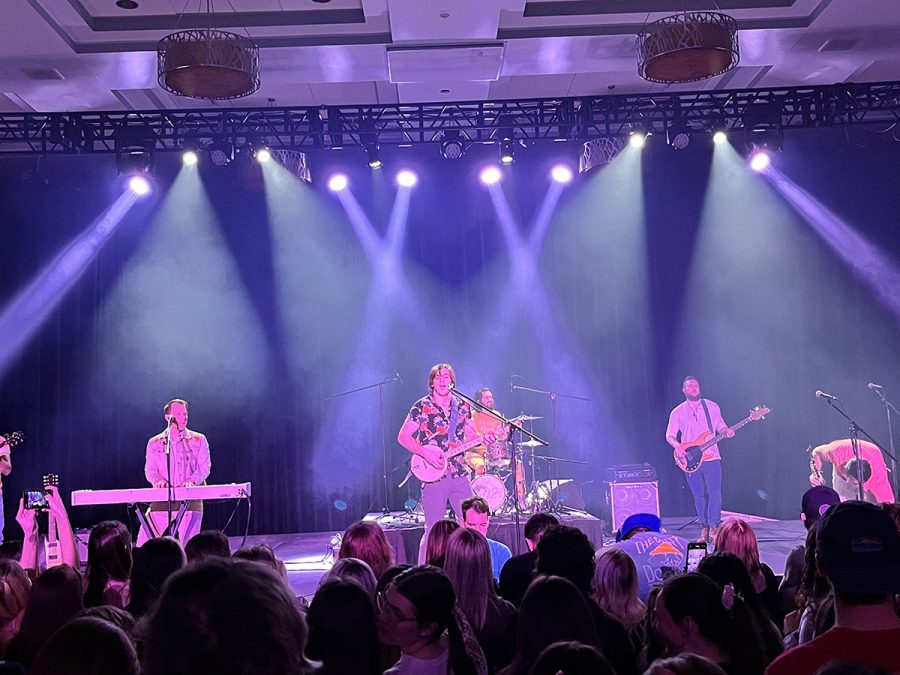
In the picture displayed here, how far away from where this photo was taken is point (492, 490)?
382 inches

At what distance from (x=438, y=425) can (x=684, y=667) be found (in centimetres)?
673

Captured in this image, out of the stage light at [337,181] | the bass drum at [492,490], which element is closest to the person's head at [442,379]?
the bass drum at [492,490]

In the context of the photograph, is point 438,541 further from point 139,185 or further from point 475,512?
point 139,185

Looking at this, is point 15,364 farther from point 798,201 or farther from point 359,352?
point 798,201

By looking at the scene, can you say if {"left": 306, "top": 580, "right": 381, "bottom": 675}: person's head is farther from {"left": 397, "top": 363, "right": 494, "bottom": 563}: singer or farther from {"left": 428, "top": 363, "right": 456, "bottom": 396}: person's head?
{"left": 428, "top": 363, "right": 456, "bottom": 396}: person's head

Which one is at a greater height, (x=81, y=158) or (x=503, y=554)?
(x=81, y=158)

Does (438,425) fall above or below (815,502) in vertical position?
above

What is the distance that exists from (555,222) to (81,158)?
672 centimetres

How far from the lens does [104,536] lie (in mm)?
4020

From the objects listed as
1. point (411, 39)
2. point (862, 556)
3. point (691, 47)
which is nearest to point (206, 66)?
point (411, 39)

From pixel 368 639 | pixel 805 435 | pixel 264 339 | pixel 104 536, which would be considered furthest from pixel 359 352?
pixel 368 639

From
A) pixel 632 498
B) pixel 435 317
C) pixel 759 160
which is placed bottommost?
pixel 632 498

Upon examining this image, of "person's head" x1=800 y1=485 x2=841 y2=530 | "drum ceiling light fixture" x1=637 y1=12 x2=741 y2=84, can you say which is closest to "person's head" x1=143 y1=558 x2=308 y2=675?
"person's head" x1=800 y1=485 x2=841 y2=530

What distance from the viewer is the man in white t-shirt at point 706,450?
33.8ft
